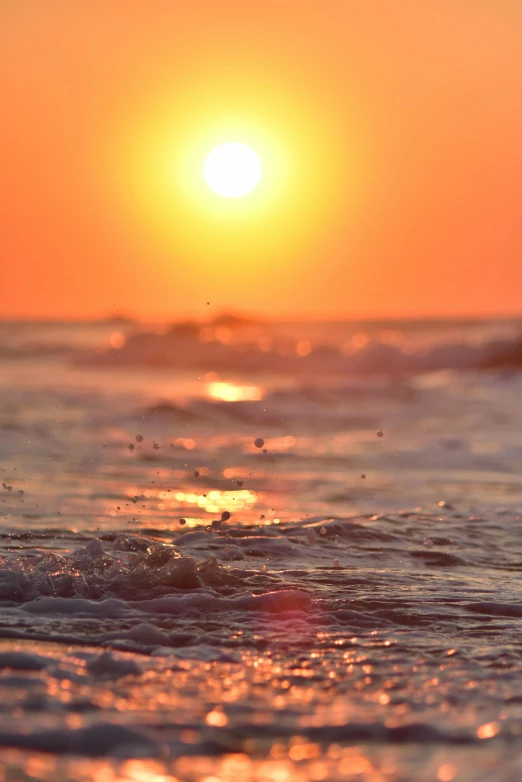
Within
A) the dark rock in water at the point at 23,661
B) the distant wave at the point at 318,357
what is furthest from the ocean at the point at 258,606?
the distant wave at the point at 318,357

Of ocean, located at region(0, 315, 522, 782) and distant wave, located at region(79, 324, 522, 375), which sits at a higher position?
distant wave, located at region(79, 324, 522, 375)

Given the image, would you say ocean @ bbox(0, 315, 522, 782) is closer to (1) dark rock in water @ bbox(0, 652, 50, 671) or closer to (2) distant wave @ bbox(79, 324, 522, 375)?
(1) dark rock in water @ bbox(0, 652, 50, 671)

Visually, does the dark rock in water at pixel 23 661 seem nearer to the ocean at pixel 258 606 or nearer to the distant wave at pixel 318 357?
the ocean at pixel 258 606

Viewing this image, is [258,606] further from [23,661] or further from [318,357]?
[318,357]

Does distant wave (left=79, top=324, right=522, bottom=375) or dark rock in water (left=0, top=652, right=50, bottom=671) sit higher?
distant wave (left=79, top=324, right=522, bottom=375)

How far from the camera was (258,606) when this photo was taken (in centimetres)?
519

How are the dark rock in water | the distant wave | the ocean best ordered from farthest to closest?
the distant wave, the dark rock in water, the ocean

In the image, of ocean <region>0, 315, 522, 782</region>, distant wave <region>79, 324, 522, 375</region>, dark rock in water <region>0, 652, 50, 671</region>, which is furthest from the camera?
distant wave <region>79, 324, 522, 375</region>

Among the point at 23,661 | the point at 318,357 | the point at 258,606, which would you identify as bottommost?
the point at 23,661

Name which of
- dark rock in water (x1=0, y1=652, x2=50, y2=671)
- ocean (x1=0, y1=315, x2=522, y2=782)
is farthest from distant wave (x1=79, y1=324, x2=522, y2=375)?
dark rock in water (x1=0, y1=652, x2=50, y2=671)

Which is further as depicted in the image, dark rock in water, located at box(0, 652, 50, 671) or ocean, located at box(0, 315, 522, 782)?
dark rock in water, located at box(0, 652, 50, 671)

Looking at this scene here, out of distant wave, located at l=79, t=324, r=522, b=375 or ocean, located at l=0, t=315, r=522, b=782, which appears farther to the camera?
distant wave, located at l=79, t=324, r=522, b=375

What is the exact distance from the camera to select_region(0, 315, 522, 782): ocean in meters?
3.41

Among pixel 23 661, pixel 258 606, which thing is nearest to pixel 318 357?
pixel 258 606
